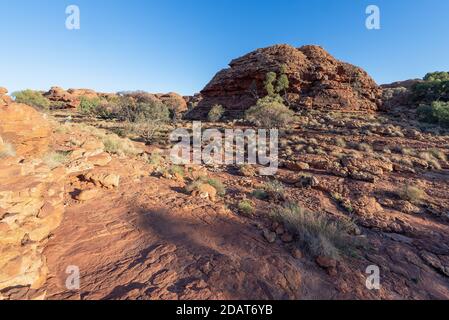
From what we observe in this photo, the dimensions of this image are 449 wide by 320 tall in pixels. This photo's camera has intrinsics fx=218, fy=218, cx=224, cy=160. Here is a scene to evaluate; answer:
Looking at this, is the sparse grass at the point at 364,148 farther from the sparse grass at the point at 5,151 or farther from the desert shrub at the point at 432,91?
the desert shrub at the point at 432,91

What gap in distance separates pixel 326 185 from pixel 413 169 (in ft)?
14.8

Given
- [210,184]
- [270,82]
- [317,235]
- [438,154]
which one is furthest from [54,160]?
[270,82]

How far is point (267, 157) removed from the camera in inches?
435

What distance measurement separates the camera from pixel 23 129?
5.08 meters

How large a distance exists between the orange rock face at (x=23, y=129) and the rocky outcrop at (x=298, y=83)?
20.8 m

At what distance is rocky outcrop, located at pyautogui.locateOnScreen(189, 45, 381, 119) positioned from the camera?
2356 centimetres

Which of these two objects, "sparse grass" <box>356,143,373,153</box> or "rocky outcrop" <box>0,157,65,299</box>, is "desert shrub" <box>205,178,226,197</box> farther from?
"sparse grass" <box>356,143,373,153</box>

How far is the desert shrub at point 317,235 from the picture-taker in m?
3.31

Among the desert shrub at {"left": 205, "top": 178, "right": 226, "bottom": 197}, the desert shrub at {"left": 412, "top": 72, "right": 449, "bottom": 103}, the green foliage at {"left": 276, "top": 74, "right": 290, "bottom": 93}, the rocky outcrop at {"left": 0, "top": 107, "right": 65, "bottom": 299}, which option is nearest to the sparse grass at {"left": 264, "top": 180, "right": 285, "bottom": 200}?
the desert shrub at {"left": 205, "top": 178, "right": 226, "bottom": 197}

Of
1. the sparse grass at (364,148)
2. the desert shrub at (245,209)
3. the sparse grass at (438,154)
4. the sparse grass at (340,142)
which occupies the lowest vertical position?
the desert shrub at (245,209)

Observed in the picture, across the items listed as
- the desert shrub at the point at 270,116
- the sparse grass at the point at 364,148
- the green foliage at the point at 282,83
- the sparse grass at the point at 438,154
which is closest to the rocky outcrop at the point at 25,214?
the sparse grass at the point at 364,148
